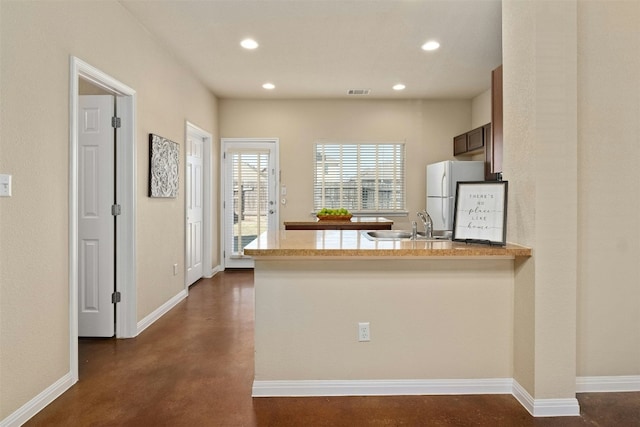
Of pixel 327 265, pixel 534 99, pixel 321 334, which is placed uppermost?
pixel 534 99

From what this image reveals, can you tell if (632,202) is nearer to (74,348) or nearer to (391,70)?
(391,70)

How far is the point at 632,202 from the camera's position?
7.59ft

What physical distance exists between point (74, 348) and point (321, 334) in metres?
1.54

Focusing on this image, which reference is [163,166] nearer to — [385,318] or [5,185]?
[5,185]

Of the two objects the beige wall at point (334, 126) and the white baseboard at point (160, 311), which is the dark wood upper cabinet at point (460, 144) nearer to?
the beige wall at point (334, 126)

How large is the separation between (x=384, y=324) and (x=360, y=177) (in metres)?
4.09

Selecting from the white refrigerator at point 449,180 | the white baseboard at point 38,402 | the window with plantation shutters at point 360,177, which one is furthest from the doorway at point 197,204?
the white refrigerator at point 449,180

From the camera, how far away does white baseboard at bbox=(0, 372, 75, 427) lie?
6.58 feet

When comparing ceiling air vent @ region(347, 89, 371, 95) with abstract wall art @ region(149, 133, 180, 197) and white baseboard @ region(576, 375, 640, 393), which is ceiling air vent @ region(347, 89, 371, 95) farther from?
white baseboard @ region(576, 375, 640, 393)

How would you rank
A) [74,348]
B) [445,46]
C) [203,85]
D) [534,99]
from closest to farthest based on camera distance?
[534,99] < [74,348] < [445,46] < [203,85]

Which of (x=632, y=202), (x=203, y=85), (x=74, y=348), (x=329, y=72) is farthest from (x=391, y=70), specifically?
(x=74, y=348)

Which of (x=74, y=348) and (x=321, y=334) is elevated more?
(x=321, y=334)

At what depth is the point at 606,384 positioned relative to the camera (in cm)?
236

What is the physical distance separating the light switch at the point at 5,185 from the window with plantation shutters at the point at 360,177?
444cm
